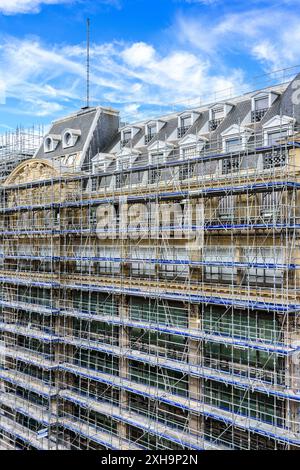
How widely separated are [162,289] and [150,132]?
13101mm

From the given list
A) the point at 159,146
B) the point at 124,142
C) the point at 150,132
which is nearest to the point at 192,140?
the point at 159,146

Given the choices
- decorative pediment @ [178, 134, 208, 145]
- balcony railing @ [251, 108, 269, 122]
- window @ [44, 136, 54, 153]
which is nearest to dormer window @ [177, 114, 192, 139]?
decorative pediment @ [178, 134, 208, 145]

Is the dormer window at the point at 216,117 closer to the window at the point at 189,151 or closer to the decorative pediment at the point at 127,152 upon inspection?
the window at the point at 189,151

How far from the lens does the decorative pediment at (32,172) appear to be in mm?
30661

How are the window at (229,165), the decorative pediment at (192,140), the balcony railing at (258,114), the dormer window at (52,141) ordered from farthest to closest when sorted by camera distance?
1. the dormer window at (52,141)
2. the decorative pediment at (192,140)
3. the balcony railing at (258,114)
4. the window at (229,165)

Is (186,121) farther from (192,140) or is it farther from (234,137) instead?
(234,137)

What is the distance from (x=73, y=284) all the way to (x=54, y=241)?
11.5 ft

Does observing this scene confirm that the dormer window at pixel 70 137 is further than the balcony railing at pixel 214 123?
Yes

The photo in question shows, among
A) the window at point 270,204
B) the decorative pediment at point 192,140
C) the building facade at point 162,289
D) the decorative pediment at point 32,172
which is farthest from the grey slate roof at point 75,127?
the window at point 270,204

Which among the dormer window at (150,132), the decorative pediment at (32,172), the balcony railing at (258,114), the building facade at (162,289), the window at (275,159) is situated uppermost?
the dormer window at (150,132)

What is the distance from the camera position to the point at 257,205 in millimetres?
21688

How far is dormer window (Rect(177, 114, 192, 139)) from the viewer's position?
30.4 m

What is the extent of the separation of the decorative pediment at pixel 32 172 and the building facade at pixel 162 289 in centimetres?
13
